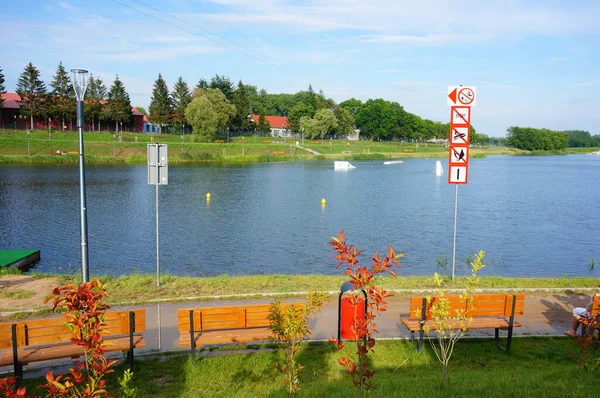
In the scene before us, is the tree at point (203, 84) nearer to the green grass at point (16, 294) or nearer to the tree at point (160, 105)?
the tree at point (160, 105)

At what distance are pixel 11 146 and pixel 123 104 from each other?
822 inches

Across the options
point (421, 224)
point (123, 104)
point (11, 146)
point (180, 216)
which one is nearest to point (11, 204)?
point (180, 216)

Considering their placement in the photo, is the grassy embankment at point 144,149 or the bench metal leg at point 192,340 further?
the grassy embankment at point 144,149

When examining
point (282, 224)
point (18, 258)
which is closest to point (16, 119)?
point (282, 224)

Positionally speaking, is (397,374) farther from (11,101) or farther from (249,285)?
(11,101)

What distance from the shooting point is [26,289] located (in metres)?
12.2

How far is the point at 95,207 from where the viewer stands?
32.3 metres

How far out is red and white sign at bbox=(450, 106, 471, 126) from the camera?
1293cm

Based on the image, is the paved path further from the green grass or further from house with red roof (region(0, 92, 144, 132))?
house with red roof (region(0, 92, 144, 132))

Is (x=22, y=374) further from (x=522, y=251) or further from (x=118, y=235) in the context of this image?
(x=522, y=251)

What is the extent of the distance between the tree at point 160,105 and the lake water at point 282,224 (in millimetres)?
39931

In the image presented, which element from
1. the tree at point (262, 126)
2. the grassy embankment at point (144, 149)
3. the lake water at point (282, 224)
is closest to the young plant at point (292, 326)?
the lake water at point (282, 224)

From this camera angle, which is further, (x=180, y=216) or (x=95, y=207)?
(x=95, y=207)

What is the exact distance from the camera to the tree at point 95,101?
78.1m
